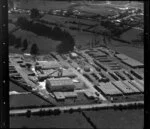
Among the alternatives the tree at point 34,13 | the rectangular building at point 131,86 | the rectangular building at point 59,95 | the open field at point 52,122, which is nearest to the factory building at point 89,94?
the rectangular building at point 59,95

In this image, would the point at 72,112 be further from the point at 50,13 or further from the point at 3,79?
the point at 50,13

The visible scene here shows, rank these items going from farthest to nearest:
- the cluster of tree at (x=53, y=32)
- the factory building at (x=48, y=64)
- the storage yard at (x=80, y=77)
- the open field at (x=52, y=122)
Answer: the cluster of tree at (x=53, y=32)
the factory building at (x=48, y=64)
the storage yard at (x=80, y=77)
the open field at (x=52, y=122)

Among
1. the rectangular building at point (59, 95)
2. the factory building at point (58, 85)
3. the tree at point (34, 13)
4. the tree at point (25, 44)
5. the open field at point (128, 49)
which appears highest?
the tree at point (34, 13)

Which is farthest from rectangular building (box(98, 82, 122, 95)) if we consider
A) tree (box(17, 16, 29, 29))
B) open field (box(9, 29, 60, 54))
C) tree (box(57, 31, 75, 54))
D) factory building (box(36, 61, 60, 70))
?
tree (box(17, 16, 29, 29))

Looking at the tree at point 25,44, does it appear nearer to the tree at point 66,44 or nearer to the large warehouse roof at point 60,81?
the tree at point 66,44

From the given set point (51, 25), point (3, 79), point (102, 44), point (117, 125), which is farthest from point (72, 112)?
point (51, 25)

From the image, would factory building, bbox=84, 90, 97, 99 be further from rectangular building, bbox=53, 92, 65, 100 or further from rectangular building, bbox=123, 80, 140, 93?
rectangular building, bbox=123, 80, 140, 93

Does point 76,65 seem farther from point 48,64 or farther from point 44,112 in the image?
point 44,112
